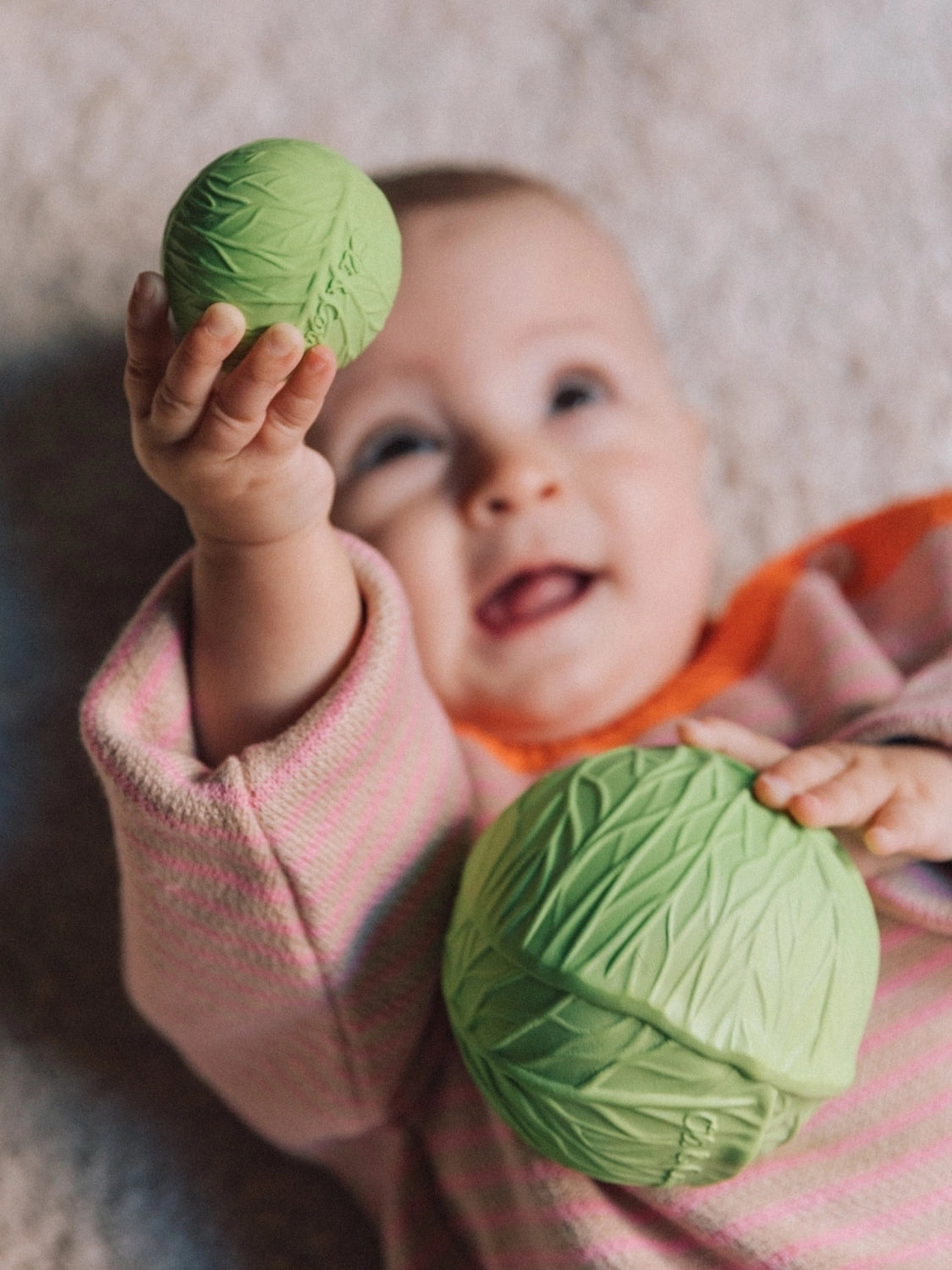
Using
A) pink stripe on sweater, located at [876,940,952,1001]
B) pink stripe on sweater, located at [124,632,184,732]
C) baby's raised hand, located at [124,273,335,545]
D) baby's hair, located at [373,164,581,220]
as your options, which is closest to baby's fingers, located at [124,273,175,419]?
baby's raised hand, located at [124,273,335,545]

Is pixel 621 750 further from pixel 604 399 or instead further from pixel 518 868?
pixel 604 399

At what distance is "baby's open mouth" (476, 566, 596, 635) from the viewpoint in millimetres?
1021

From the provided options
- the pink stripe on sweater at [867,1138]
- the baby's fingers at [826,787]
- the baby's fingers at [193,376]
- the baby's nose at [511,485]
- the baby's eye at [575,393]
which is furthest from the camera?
the baby's eye at [575,393]

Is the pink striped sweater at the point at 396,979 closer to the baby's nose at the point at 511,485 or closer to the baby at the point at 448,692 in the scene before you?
the baby at the point at 448,692

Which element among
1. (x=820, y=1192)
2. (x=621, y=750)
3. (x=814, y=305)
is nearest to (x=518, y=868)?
(x=621, y=750)

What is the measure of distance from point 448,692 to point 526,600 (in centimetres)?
10

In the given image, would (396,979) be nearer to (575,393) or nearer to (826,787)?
(826,787)

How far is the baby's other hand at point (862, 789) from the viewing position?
728 mm

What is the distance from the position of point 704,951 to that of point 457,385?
535 mm

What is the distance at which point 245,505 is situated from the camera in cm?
71

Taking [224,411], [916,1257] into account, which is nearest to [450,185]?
[224,411]

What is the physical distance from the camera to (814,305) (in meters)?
1.37

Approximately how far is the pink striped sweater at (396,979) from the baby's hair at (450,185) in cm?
Result: 41

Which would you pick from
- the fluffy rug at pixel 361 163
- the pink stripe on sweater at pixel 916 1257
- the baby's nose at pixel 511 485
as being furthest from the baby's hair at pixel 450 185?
the pink stripe on sweater at pixel 916 1257
